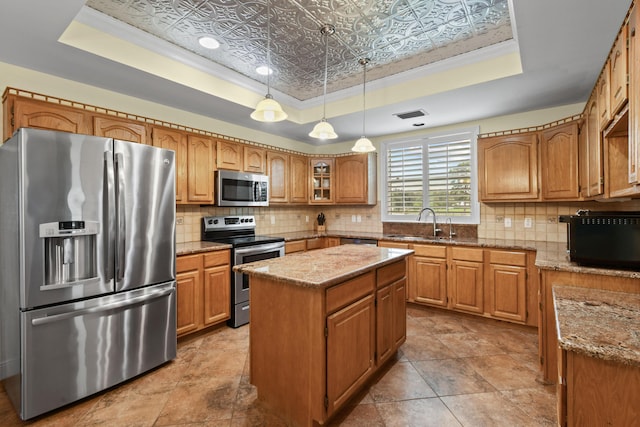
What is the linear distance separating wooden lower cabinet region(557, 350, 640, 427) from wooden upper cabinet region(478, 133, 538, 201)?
2.81 m

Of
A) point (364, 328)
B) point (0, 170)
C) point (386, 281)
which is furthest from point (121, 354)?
point (386, 281)

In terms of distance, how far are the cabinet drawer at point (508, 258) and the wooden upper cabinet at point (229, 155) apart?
323 cm

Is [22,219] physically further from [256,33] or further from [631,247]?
[631,247]

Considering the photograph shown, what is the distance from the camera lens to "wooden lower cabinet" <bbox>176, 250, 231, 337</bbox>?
9.62 feet

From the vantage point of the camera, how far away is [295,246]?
4246mm

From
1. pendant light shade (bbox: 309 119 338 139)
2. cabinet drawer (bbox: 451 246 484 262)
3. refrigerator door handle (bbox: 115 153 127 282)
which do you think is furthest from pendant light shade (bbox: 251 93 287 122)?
cabinet drawer (bbox: 451 246 484 262)

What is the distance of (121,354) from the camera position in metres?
2.25

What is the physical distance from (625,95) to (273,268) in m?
2.14

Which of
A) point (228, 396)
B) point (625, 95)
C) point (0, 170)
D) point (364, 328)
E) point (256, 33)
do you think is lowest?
point (228, 396)

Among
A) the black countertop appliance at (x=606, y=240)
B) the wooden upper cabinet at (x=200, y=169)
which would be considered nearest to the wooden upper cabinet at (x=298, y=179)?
the wooden upper cabinet at (x=200, y=169)

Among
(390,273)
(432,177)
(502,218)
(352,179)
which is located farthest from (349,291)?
(352,179)

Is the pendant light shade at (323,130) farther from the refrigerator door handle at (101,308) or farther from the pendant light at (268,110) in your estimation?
the refrigerator door handle at (101,308)

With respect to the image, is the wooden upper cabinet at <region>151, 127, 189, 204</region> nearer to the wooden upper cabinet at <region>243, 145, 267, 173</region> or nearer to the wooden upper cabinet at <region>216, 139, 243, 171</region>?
the wooden upper cabinet at <region>216, 139, 243, 171</region>

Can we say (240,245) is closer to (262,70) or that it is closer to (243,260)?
(243,260)
